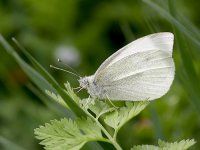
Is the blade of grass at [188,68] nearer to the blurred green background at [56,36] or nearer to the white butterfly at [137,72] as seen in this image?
the white butterfly at [137,72]

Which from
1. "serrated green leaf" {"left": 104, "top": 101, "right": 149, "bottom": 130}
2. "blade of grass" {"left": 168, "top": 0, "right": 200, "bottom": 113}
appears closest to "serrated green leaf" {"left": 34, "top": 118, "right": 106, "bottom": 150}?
"serrated green leaf" {"left": 104, "top": 101, "right": 149, "bottom": 130}

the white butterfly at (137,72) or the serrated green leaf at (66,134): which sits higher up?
the white butterfly at (137,72)

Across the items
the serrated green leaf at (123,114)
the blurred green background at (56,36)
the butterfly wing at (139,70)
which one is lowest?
the serrated green leaf at (123,114)

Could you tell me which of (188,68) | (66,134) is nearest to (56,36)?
(188,68)

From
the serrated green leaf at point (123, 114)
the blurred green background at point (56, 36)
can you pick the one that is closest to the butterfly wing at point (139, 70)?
the serrated green leaf at point (123, 114)

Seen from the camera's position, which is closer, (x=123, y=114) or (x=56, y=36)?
(x=123, y=114)

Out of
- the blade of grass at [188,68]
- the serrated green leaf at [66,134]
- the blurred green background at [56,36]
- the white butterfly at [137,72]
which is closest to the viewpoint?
the serrated green leaf at [66,134]

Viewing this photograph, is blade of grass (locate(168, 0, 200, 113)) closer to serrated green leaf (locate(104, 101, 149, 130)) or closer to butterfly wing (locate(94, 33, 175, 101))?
butterfly wing (locate(94, 33, 175, 101))

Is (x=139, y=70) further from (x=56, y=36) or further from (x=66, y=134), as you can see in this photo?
(x=56, y=36)

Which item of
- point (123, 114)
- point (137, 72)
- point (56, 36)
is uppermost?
point (56, 36)
